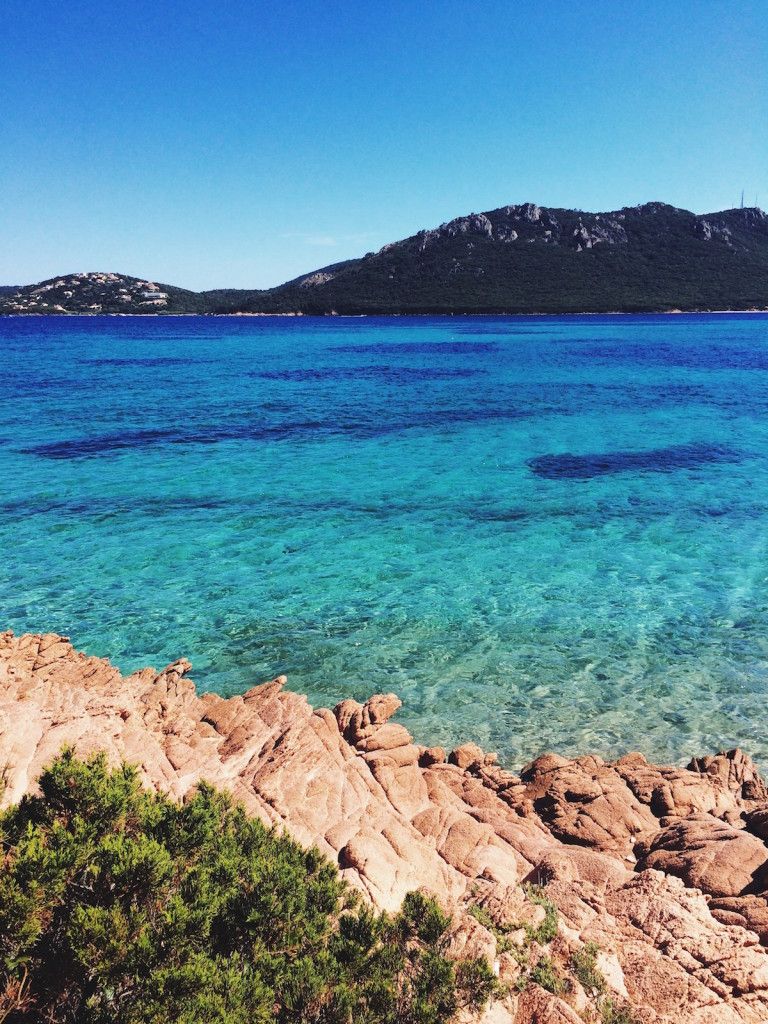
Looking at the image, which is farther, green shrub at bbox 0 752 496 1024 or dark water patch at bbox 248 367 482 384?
dark water patch at bbox 248 367 482 384

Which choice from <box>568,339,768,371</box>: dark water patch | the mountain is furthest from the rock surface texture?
the mountain

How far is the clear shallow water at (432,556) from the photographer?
11.6 metres

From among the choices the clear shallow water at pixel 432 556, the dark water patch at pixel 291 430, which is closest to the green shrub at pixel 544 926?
the clear shallow water at pixel 432 556

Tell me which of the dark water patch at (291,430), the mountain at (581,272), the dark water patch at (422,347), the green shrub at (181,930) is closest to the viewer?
the green shrub at (181,930)

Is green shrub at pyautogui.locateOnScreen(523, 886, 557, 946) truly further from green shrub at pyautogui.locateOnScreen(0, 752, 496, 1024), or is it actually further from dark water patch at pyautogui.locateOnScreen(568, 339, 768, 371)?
dark water patch at pyautogui.locateOnScreen(568, 339, 768, 371)

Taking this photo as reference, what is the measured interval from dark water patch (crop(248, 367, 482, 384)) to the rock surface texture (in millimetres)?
43743

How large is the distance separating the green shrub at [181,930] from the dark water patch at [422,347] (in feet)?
234

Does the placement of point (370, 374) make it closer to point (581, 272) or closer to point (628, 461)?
point (628, 461)

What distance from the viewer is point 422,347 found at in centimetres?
8100

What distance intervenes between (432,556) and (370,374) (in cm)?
4093

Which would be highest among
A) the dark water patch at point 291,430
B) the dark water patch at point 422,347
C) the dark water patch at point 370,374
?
the dark water patch at point 422,347

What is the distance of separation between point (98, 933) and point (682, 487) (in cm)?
2300

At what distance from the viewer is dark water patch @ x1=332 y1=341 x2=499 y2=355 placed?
7519 cm

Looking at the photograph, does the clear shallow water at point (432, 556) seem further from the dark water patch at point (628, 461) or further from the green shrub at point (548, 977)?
the green shrub at point (548, 977)
